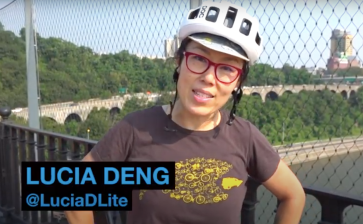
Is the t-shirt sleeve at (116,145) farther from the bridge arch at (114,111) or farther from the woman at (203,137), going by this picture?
the bridge arch at (114,111)

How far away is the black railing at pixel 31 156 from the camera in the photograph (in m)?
2.78

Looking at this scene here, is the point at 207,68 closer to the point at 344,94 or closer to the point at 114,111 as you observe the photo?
the point at 344,94

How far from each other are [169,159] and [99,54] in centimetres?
288

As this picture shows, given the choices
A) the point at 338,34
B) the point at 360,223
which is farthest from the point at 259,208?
the point at 338,34

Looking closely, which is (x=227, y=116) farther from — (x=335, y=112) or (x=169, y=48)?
(x=169, y=48)

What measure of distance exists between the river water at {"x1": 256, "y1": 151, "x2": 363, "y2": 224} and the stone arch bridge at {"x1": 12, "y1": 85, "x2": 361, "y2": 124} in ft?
1.02

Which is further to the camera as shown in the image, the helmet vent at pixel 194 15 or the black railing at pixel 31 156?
the black railing at pixel 31 156

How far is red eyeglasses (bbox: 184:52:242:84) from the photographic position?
1549 millimetres

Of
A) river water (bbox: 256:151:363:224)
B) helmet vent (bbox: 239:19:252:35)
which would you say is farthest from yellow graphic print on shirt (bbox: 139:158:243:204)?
river water (bbox: 256:151:363:224)

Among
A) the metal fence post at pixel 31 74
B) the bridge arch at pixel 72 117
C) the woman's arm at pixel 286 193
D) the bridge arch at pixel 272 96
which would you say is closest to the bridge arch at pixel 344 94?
the bridge arch at pixel 272 96

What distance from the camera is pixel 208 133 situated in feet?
5.28

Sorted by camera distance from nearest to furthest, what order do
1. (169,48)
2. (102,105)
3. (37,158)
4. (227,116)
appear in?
(227,116), (169,48), (37,158), (102,105)

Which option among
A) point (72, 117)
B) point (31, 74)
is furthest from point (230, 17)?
point (31, 74)

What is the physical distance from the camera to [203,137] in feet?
5.25
